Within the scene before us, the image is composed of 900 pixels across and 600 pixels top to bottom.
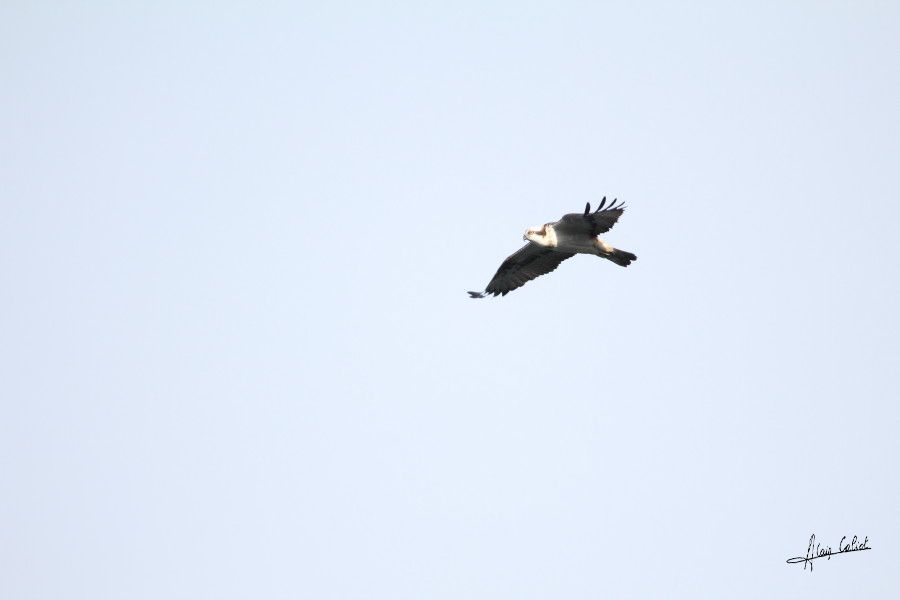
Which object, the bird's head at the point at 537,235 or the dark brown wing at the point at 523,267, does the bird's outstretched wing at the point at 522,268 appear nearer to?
the dark brown wing at the point at 523,267

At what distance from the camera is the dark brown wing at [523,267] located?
20875mm

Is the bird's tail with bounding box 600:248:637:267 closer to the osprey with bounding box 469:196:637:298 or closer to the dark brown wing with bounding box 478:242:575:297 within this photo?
the osprey with bounding box 469:196:637:298

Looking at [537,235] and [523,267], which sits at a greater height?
[523,267]

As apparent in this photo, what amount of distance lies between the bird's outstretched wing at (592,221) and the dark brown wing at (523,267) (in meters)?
1.26

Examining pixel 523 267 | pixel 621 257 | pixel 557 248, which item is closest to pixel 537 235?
pixel 557 248

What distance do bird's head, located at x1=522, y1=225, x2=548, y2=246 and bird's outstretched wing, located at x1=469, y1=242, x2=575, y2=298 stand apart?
45.1 inches

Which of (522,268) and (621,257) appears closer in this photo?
(621,257)

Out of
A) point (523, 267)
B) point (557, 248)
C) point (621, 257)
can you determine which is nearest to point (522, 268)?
point (523, 267)

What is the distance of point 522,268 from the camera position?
21422mm

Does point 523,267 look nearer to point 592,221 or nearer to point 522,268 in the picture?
point 522,268

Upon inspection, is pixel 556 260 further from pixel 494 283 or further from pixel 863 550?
pixel 863 550

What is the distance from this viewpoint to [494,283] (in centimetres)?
2161

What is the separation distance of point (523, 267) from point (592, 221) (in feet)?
8.92

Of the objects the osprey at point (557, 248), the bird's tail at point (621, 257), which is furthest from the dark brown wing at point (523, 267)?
the bird's tail at point (621, 257)
